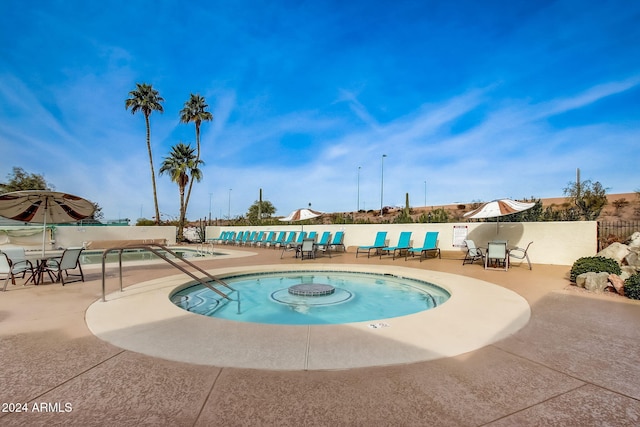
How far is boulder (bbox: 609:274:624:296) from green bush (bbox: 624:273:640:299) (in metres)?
0.10

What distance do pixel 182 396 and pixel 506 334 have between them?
10.6 feet

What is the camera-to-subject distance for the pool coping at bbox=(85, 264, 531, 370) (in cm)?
255

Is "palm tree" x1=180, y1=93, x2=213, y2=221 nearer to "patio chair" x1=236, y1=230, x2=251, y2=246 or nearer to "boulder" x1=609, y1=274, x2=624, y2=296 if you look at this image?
"patio chair" x1=236, y1=230, x2=251, y2=246

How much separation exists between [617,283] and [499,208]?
11.4ft

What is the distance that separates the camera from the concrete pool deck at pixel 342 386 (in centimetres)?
176

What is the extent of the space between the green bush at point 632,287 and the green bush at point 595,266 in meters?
0.88

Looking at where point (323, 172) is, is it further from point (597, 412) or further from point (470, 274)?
point (597, 412)

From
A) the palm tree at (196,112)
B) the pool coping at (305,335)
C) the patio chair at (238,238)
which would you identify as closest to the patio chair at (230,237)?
the patio chair at (238,238)

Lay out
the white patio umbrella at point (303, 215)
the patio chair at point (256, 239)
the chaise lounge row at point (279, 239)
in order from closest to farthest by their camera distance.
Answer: the white patio umbrella at point (303, 215) → the chaise lounge row at point (279, 239) → the patio chair at point (256, 239)

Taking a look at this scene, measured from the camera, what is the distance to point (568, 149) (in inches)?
568

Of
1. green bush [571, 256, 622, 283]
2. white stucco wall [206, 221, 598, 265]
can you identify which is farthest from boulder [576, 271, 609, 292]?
white stucco wall [206, 221, 598, 265]

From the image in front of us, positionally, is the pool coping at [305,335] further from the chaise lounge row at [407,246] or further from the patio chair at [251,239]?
the patio chair at [251,239]

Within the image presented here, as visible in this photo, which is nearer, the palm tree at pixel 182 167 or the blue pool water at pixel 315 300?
the blue pool water at pixel 315 300

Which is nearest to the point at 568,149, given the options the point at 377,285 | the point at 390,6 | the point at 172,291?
the point at 390,6
